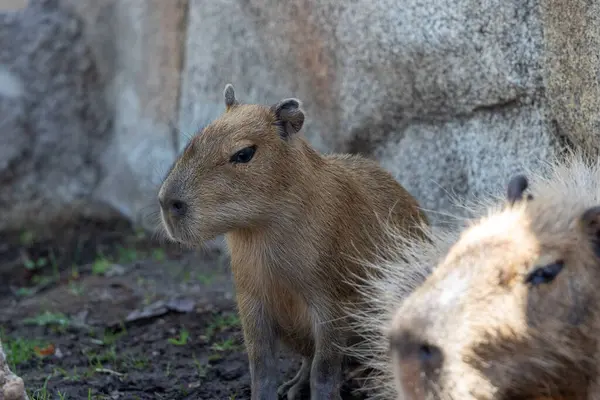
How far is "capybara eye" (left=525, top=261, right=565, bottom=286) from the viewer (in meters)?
2.84

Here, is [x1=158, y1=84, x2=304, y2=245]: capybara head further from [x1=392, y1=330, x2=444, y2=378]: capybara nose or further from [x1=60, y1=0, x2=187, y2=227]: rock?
[x1=60, y1=0, x2=187, y2=227]: rock

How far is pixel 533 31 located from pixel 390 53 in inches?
34.6

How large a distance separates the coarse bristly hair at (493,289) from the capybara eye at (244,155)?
73 cm

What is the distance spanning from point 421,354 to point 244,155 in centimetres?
150

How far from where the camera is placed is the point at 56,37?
7.63 meters

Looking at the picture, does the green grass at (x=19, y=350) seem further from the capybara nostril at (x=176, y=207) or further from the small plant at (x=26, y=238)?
the small plant at (x=26, y=238)

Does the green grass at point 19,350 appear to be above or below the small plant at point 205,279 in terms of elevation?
above

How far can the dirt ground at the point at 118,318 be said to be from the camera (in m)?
4.39

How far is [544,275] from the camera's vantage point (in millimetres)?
2852

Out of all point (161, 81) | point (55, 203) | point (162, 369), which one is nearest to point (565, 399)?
point (162, 369)

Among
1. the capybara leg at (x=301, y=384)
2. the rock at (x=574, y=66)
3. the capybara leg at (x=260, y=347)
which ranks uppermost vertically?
the rock at (x=574, y=66)

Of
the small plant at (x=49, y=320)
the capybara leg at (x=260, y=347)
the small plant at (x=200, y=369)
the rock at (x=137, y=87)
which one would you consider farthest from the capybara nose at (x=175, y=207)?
the rock at (x=137, y=87)

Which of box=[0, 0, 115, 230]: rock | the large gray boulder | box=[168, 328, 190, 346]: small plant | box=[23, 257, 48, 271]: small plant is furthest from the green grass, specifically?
box=[0, 0, 115, 230]: rock

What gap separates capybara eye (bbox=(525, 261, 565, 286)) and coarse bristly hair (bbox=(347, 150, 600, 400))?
0.12ft
